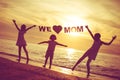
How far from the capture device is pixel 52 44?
1366 cm

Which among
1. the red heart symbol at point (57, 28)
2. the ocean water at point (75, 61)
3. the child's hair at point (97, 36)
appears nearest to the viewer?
the child's hair at point (97, 36)

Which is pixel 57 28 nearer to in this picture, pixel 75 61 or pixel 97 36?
pixel 97 36

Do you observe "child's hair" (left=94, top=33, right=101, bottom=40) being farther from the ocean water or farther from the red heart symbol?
the ocean water

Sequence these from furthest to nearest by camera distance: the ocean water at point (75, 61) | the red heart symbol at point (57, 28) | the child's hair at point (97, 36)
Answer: the ocean water at point (75, 61), the red heart symbol at point (57, 28), the child's hair at point (97, 36)

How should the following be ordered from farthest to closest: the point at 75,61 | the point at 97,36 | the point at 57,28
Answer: the point at 75,61 → the point at 57,28 → the point at 97,36

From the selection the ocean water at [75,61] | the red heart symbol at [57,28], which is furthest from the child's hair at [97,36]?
the ocean water at [75,61]

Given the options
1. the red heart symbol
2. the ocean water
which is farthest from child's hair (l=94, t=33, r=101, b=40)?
the ocean water

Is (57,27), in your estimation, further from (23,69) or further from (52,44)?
(23,69)

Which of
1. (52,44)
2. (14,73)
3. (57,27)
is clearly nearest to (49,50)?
(52,44)

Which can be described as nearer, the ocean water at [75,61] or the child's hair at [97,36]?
the child's hair at [97,36]

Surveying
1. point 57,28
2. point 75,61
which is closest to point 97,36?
point 57,28

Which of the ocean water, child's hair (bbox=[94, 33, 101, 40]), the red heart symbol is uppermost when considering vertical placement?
the red heart symbol

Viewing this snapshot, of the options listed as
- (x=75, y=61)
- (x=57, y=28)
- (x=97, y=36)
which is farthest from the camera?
(x=75, y=61)

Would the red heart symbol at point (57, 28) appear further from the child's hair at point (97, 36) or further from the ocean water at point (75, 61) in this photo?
the ocean water at point (75, 61)
